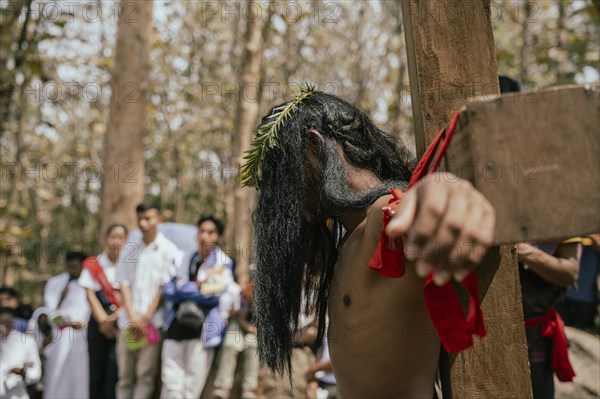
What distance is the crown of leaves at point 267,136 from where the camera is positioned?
9.49ft

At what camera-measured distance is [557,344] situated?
164 inches

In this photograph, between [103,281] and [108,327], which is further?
[103,281]

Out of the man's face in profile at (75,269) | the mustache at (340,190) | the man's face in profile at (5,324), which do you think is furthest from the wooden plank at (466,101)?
the man's face in profile at (75,269)

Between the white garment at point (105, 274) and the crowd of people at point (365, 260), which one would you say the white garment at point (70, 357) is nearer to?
the white garment at point (105, 274)

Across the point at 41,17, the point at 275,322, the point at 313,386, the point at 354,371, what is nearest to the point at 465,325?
the point at 354,371

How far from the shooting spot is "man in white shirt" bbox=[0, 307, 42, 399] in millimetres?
7328

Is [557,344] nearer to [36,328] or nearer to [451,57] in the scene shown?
[451,57]

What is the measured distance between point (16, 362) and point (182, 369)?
175 centimetres

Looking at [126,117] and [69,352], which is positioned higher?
[126,117]

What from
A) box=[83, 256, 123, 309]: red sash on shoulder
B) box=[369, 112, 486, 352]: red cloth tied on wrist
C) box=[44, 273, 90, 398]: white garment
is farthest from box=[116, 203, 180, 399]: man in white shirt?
box=[369, 112, 486, 352]: red cloth tied on wrist

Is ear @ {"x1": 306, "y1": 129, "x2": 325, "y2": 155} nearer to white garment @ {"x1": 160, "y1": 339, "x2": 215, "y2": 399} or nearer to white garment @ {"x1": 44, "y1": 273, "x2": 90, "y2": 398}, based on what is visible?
white garment @ {"x1": 160, "y1": 339, "x2": 215, "y2": 399}

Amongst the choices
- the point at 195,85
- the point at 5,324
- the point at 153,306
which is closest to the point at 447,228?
the point at 153,306

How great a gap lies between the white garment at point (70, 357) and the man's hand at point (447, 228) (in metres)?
6.61

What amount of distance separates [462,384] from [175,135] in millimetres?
17920
